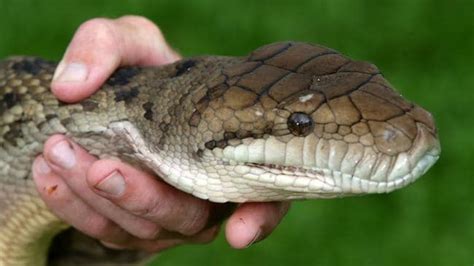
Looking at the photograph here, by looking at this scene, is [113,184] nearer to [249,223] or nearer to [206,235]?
[249,223]

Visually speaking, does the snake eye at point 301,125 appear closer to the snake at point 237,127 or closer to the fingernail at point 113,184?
the snake at point 237,127

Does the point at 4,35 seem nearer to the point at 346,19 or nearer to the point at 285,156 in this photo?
the point at 346,19

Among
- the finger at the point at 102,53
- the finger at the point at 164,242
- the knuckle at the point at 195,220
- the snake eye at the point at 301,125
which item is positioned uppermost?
the snake eye at the point at 301,125

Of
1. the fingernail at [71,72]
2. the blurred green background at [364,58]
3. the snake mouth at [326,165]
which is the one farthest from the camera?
the blurred green background at [364,58]

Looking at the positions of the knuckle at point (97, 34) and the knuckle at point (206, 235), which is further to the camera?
the knuckle at point (206, 235)

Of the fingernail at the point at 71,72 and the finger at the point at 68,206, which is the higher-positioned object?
the fingernail at the point at 71,72

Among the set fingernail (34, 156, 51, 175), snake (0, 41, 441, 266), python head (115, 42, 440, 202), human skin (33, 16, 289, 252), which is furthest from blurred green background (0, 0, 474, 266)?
python head (115, 42, 440, 202)

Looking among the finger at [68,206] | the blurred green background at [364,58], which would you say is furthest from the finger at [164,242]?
the blurred green background at [364,58]

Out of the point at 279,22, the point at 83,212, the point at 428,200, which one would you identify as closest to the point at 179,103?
the point at 83,212
